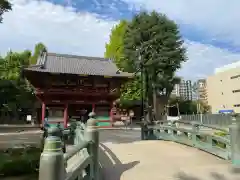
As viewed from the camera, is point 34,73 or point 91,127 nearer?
point 91,127

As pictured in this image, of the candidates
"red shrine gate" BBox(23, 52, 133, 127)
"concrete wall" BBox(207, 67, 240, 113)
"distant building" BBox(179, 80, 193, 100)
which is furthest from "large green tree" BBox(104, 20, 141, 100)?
"distant building" BBox(179, 80, 193, 100)

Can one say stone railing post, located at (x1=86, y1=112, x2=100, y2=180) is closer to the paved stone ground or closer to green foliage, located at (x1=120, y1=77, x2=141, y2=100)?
the paved stone ground

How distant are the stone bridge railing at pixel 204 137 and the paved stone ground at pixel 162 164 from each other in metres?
0.27

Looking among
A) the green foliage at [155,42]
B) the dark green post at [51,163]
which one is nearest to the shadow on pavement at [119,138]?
the dark green post at [51,163]

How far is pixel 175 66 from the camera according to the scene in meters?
38.8

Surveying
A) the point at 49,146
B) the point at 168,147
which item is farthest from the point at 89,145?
the point at 168,147

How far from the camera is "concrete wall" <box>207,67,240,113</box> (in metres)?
63.1

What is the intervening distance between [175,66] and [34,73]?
20.3 meters

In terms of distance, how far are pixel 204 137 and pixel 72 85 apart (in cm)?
2125

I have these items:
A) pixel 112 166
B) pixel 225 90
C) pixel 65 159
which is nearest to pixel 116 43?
pixel 225 90

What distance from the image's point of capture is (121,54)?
42.4 m

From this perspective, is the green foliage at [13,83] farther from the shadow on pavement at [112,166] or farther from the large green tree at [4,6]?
the shadow on pavement at [112,166]

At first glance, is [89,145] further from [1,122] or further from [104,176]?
[1,122]

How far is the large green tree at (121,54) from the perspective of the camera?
42734 mm
